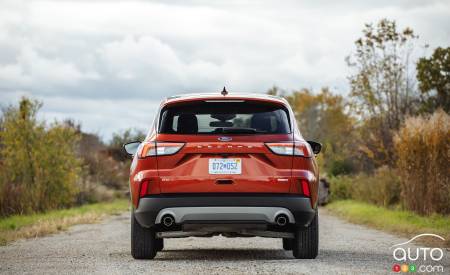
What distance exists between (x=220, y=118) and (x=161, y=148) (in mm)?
1023

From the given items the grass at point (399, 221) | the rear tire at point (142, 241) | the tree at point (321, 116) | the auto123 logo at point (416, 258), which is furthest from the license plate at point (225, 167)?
the tree at point (321, 116)

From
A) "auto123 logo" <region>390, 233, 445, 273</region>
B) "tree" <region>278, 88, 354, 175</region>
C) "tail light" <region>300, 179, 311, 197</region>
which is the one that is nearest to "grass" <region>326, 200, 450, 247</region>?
"auto123 logo" <region>390, 233, 445, 273</region>

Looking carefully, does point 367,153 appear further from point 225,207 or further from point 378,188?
point 225,207

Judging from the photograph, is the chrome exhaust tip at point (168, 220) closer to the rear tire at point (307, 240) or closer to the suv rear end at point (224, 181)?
the suv rear end at point (224, 181)

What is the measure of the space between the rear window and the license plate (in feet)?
1.20

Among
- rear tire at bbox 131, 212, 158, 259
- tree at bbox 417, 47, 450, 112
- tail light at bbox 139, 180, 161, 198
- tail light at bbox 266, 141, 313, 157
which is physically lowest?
rear tire at bbox 131, 212, 158, 259

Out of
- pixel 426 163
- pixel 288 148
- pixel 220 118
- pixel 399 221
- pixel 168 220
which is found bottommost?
pixel 399 221

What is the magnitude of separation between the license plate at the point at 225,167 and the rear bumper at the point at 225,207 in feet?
0.80

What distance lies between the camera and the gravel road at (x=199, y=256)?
8984 mm

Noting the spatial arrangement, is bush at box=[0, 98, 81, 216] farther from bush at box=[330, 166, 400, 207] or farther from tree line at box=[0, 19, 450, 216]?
bush at box=[330, 166, 400, 207]

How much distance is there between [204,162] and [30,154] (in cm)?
1465

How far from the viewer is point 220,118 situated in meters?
10.0

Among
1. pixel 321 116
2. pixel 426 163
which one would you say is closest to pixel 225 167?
pixel 426 163

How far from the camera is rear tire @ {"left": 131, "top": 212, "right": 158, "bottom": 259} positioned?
32.5 ft
